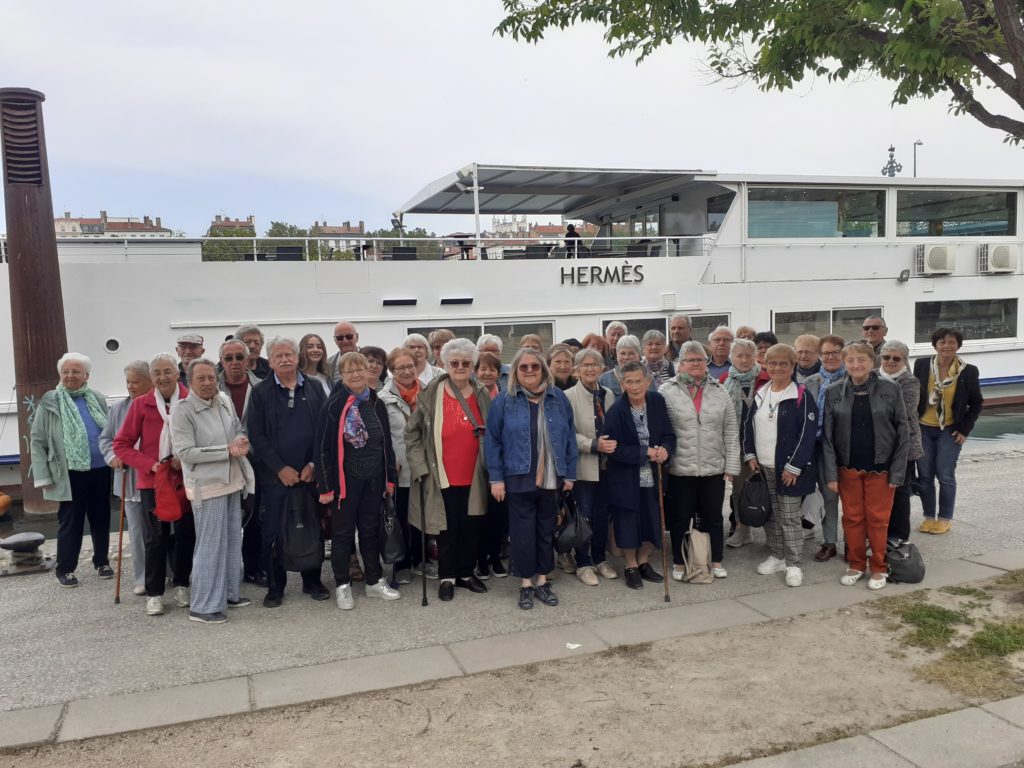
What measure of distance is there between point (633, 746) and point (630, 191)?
39.8 ft

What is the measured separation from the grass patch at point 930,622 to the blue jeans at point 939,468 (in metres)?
1.90

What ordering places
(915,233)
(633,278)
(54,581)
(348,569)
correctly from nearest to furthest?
(348,569), (54,581), (633,278), (915,233)

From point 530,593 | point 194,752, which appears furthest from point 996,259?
point 194,752

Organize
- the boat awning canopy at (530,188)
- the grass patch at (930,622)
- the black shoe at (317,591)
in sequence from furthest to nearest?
1. the boat awning canopy at (530,188)
2. the black shoe at (317,591)
3. the grass patch at (930,622)

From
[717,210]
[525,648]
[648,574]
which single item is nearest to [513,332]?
[717,210]

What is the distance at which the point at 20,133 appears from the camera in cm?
938

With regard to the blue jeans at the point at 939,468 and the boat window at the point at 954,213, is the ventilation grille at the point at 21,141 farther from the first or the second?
the boat window at the point at 954,213

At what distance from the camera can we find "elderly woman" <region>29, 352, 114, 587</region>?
209 inches

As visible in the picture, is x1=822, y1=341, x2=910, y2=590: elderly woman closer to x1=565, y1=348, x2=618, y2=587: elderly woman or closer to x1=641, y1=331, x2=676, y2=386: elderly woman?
x1=641, y1=331, x2=676, y2=386: elderly woman

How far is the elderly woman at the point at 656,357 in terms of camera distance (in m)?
6.12

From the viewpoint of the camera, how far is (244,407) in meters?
5.36

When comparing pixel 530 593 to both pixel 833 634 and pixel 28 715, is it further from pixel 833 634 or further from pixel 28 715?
pixel 28 715

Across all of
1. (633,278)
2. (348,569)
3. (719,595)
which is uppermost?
(633,278)

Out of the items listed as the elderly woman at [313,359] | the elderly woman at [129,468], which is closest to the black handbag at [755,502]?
the elderly woman at [313,359]
